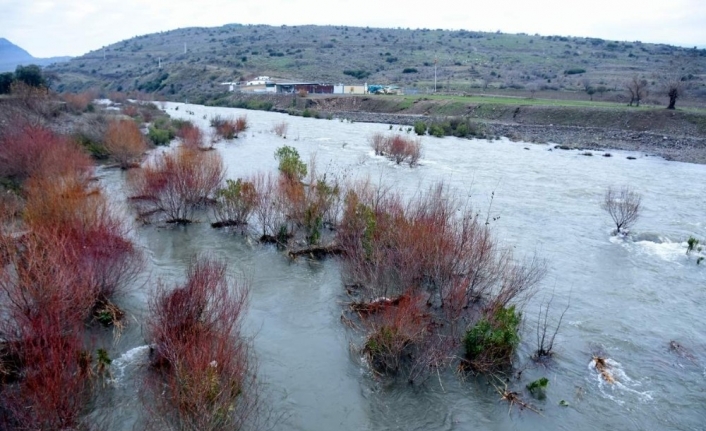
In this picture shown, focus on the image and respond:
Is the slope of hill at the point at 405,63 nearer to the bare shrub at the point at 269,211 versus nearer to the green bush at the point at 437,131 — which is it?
the green bush at the point at 437,131

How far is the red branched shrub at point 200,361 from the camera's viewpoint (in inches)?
315

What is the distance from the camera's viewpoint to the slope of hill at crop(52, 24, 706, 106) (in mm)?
82625

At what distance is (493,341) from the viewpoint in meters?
11.1

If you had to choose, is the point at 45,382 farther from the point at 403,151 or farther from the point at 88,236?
the point at 403,151

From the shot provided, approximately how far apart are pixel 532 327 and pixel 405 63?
3953 inches

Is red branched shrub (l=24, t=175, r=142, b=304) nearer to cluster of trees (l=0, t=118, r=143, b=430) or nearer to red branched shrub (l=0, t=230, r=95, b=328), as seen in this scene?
cluster of trees (l=0, t=118, r=143, b=430)

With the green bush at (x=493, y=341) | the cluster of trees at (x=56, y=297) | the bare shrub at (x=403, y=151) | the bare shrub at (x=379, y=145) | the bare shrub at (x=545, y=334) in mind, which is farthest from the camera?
the bare shrub at (x=379, y=145)

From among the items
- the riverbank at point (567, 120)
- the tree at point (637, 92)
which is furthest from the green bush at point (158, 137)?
the tree at point (637, 92)

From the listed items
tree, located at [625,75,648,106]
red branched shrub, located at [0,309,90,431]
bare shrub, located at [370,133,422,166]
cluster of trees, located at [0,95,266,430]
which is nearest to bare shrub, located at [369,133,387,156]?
bare shrub, located at [370,133,422,166]

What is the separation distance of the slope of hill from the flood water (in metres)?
46.0

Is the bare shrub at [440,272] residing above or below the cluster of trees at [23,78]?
below

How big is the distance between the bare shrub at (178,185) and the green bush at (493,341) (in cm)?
1340

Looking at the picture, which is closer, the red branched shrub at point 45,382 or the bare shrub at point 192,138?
the red branched shrub at point 45,382

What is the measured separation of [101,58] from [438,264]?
580 feet
